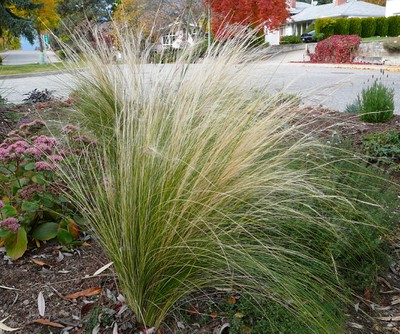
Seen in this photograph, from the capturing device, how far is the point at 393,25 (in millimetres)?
27578

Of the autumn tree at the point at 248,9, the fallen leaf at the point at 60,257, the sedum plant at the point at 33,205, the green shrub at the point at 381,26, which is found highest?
the autumn tree at the point at 248,9

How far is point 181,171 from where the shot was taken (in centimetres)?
170

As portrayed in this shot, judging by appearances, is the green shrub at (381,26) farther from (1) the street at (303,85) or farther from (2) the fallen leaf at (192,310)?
(2) the fallen leaf at (192,310)

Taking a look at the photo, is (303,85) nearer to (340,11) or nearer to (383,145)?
(383,145)

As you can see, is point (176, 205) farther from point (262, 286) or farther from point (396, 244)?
point (396, 244)

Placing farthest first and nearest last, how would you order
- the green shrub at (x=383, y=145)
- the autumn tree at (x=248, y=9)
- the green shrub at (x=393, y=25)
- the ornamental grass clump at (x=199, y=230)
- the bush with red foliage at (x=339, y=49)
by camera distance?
the green shrub at (x=393, y=25) → the bush with red foliage at (x=339, y=49) → the autumn tree at (x=248, y=9) → the green shrub at (x=383, y=145) → the ornamental grass clump at (x=199, y=230)

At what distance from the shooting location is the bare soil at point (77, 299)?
1.65 metres

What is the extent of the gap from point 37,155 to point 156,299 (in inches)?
39.1

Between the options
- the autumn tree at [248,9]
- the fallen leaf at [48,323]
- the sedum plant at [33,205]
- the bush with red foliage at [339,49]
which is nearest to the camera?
the fallen leaf at [48,323]

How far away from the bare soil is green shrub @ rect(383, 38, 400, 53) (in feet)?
59.3

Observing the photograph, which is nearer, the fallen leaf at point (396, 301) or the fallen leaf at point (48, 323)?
the fallen leaf at point (48, 323)

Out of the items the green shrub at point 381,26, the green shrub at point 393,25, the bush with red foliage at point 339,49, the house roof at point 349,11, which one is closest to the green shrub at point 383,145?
the bush with red foliage at point 339,49

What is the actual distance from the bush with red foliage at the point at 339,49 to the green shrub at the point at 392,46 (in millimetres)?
1152

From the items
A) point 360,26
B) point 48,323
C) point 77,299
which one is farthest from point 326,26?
point 48,323
